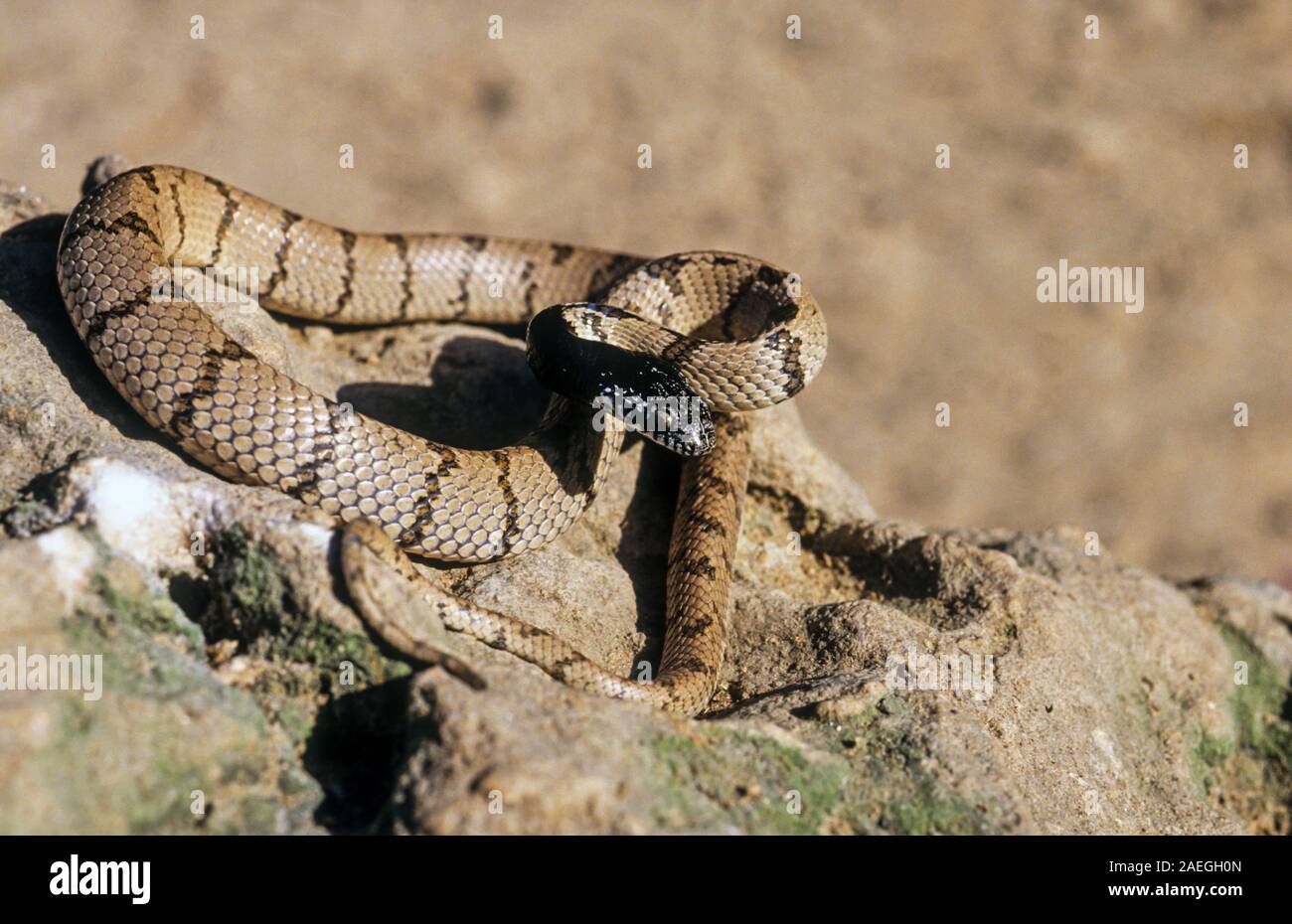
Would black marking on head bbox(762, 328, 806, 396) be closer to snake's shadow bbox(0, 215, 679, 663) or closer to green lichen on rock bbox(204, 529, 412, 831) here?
snake's shadow bbox(0, 215, 679, 663)

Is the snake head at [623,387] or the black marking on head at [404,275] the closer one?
the snake head at [623,387]

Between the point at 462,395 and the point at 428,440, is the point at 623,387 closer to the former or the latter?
the point at 428,440

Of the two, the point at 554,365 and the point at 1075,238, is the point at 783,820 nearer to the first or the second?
the point at 554,365

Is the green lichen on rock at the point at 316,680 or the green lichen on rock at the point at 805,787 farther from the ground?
the green lichen on rock at the point at 316,680

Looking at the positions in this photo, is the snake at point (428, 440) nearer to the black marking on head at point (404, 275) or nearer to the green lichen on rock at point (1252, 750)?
the black marking on head at point (404, 275)

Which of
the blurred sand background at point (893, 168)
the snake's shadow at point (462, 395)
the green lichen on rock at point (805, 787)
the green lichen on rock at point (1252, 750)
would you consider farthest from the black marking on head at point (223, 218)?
the blurred sand background at point (893, 168)

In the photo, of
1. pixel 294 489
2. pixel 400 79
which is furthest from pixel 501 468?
pixel 400 79
